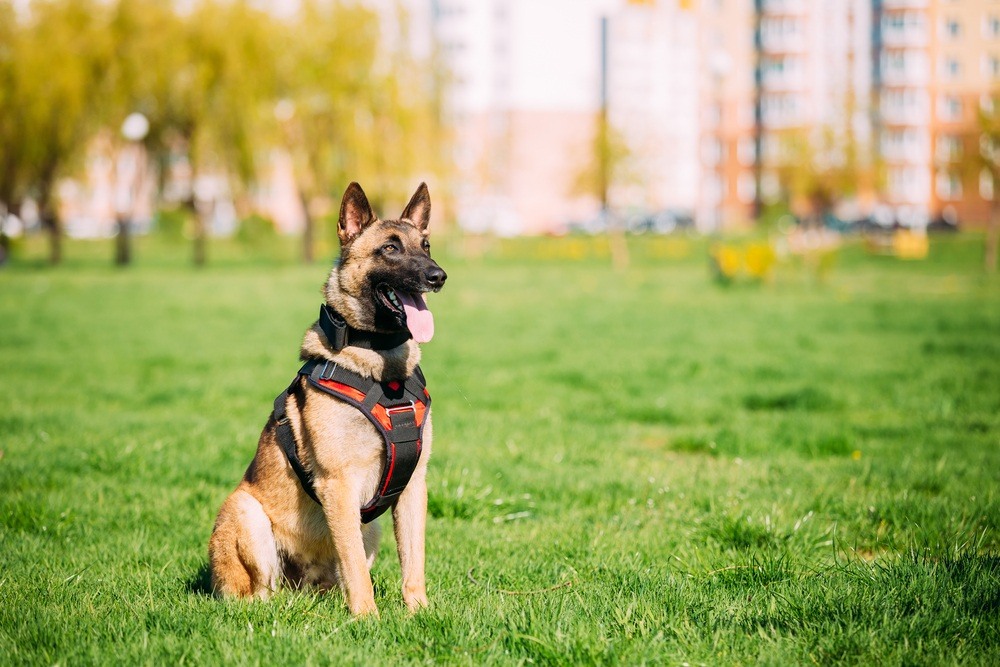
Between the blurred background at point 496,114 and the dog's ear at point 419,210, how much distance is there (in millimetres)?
26939

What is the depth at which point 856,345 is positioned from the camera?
14.2 metres

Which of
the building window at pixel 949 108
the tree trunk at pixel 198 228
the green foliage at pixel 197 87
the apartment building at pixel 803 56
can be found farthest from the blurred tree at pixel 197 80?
the building window at pixel 949 108

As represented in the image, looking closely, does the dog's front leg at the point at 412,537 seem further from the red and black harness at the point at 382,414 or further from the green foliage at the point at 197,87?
the green foliage at the point at 197,87

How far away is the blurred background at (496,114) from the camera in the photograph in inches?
1339

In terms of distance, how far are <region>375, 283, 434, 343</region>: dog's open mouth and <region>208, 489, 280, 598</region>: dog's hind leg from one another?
3.72 ft

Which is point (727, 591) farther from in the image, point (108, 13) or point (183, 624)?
point (108, 13)

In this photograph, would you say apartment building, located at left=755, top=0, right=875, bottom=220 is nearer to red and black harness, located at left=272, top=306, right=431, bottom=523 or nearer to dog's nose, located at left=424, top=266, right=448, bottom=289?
dog's nose, located at left=424, top=266, right=448, bottom=289

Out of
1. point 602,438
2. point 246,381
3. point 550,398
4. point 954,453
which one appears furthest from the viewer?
point 246,381

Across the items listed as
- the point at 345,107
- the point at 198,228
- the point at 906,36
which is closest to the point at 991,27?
the point at 906,36

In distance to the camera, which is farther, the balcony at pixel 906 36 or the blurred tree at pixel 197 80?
the balcony at pixel 906 36

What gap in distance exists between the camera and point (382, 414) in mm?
4301

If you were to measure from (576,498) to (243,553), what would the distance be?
8.57 feet

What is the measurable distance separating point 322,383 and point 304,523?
0.69 metres

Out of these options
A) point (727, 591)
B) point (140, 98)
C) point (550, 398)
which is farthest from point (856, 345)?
point (140, 98)
